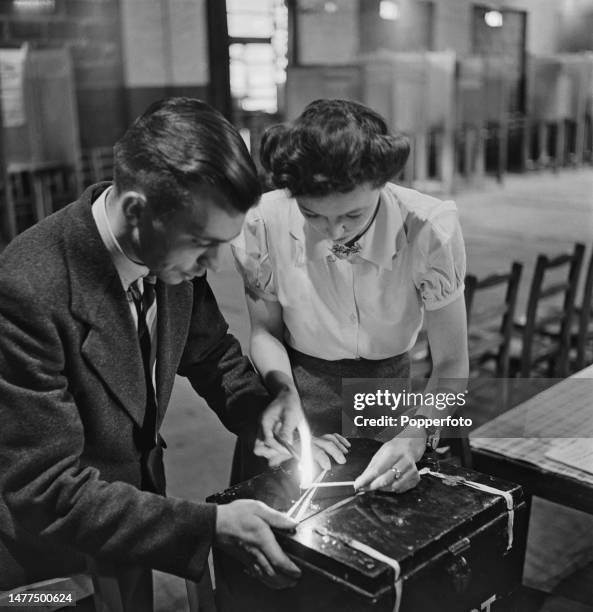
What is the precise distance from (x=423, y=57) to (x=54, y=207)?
5238 millimetres

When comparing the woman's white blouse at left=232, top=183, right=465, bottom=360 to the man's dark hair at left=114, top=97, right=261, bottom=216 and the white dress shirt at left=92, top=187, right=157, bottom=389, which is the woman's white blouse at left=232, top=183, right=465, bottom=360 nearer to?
the white dress shirt at left=92, top=187, right=157, bottom=389

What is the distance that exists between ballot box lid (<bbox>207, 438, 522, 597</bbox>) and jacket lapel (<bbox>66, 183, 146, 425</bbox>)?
0.89 ft

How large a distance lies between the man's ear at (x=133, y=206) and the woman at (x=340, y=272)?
0.38 m

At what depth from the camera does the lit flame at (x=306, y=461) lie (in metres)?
1.39

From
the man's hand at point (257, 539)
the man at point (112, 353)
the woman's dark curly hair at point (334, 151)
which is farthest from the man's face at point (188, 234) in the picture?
the man's hand at point (257, 539)

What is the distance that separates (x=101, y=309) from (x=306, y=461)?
478mm

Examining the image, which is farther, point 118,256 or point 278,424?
point 278,424

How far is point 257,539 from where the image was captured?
120 centimetres

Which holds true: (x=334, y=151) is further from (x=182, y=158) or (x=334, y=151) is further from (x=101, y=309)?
(x=101, y=309)

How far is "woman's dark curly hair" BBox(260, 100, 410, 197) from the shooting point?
142 cm

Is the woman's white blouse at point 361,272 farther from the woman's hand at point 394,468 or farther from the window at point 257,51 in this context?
the window at point 257,51

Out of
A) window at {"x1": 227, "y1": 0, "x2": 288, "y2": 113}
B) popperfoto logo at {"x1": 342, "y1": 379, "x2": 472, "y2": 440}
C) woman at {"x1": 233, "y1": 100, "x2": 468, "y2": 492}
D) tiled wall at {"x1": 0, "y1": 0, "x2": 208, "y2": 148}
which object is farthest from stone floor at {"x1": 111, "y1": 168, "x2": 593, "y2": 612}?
window at {"x1": 227, "y1": 0, "x2": 288, "y2": 113}

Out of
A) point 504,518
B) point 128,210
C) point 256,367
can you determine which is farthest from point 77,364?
point 504,518
